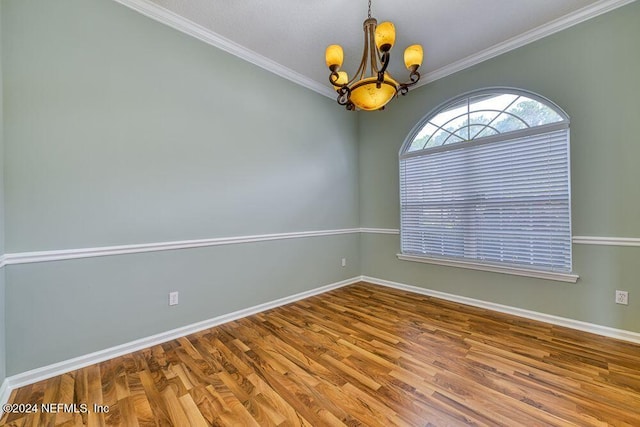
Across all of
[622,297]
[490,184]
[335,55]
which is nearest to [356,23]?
[335,55]

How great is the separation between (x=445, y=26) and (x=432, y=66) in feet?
2.16

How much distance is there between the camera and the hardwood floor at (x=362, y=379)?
54.1 inches

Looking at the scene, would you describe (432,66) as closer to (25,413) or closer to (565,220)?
(565,220)

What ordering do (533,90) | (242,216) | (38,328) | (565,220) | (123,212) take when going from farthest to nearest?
(242,216)
(533,90)
(565,220)
(123,212)
(38,328)

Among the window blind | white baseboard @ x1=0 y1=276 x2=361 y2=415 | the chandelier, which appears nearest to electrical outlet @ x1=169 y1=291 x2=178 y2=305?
white baseboard @ x1=0 y1=276 x2=361 y2=415

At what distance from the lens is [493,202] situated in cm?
279

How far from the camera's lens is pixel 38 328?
1696mm

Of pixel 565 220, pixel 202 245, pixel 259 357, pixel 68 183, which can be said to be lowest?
pixel 259 357

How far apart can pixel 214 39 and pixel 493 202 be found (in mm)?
3364

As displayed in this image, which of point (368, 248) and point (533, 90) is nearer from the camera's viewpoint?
point (533, 90)

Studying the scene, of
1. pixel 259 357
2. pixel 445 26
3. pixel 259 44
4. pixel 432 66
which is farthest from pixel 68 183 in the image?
pixel 432 66

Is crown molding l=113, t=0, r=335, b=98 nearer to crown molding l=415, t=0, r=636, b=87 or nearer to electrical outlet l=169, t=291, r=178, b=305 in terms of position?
crown molding l=415, t=0, r=636, b=87

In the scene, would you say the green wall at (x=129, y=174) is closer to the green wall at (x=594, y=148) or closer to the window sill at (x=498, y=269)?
the window sill at (x=498, y=269)

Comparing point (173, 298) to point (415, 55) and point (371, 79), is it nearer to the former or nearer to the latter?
point (371, 79)
